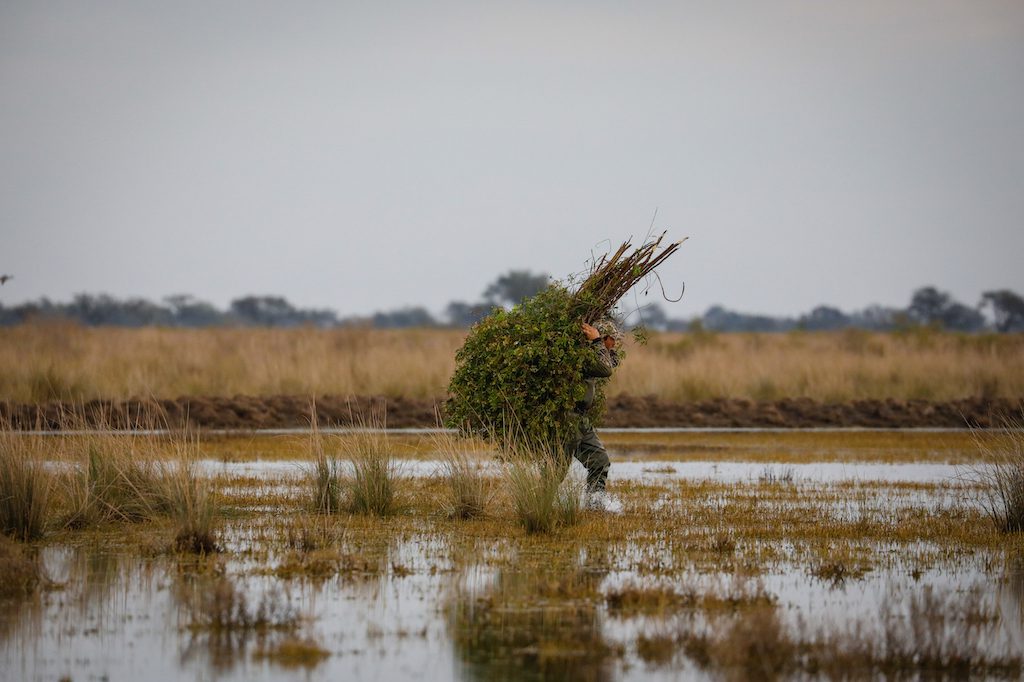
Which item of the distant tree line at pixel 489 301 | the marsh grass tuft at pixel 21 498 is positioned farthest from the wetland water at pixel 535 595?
the distant tree line at pixel 489 301

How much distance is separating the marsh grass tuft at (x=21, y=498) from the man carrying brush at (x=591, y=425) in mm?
5781

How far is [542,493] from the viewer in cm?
1202

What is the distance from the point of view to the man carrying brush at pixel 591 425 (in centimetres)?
1338

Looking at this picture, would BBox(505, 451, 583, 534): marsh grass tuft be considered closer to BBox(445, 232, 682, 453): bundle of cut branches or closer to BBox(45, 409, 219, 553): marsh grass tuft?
BBox(445, 232, 682, 453): bundle of cut branches

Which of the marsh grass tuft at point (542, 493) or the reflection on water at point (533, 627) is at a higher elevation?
the marsh grass tuft at point (542, 493)

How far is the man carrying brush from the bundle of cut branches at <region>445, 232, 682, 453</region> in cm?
12

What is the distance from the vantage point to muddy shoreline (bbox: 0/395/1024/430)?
87.2 feet

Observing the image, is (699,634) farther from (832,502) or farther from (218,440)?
(218,440)

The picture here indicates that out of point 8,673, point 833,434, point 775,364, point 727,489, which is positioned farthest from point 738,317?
point 8,673

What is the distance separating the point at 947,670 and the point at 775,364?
29579 mm

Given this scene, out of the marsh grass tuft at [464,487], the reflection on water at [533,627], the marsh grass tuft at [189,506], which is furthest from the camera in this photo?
the marsh grass tuft at [464,487]

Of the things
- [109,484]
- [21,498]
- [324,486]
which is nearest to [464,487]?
[324,486]

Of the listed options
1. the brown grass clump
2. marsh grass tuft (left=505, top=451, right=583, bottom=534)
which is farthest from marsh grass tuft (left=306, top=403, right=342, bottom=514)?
the brown grass clump

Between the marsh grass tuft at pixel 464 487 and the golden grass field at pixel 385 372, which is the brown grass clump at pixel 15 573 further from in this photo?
the golden grass field at pixel 385 372
